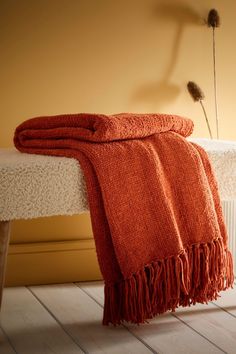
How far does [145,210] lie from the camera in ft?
5.53

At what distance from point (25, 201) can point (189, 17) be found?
105cm

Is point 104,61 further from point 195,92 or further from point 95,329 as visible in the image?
point 95,329

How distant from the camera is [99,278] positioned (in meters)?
2.29

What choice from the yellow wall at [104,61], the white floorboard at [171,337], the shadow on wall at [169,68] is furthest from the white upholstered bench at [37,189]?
the shadow on wall at [169,68]

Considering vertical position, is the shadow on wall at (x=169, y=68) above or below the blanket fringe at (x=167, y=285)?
above

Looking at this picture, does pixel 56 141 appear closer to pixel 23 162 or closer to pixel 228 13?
pixel 23 162

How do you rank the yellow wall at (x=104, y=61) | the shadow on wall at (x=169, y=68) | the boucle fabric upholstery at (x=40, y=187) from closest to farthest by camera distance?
the boucle fabric upholstery at (x=40, y=187) < the yellow wall at (x=104, y=61) < the shadow on wall at (x=169, y=68)

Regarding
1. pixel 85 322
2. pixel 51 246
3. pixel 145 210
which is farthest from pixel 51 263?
pixel 145 210

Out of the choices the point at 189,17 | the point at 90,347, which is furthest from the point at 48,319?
the point at 189,17

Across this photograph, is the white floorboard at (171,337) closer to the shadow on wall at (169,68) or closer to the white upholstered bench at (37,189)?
the white upholstered bench at (37,189)

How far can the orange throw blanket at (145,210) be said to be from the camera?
65.1 inches

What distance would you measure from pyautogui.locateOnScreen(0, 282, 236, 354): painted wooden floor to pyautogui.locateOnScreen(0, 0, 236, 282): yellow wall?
332mm

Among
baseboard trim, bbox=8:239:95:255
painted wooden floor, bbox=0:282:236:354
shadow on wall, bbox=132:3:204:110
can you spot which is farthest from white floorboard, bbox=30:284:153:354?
shadow on wall, bbox=132:3:204:110

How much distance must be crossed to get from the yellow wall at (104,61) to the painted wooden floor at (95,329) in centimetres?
33
